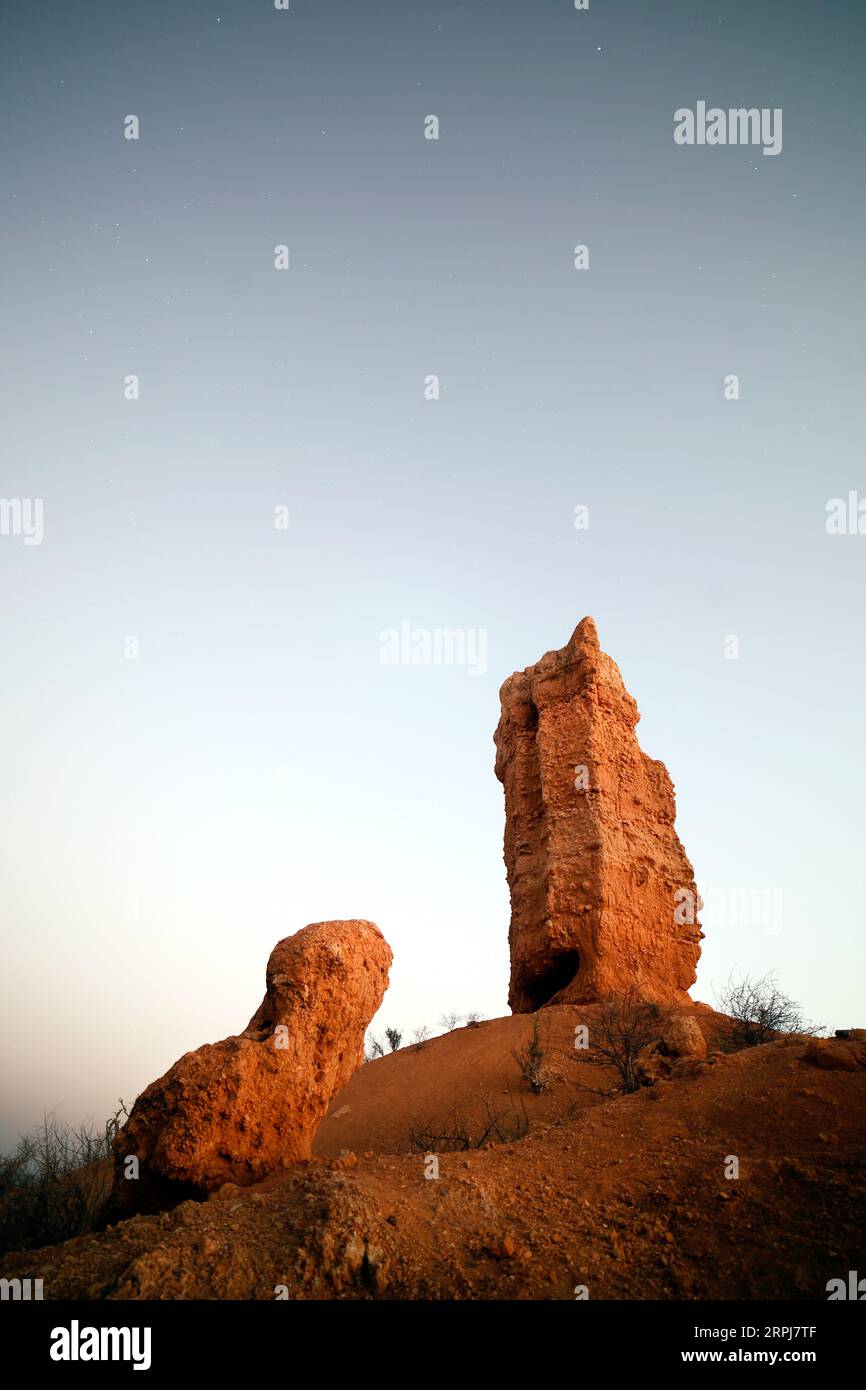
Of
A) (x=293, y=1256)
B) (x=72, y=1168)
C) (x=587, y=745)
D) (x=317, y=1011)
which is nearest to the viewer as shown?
(x=293, y=1256)

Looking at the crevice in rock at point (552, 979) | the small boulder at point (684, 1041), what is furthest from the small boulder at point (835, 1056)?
the crevice in rock at point (552, 979)

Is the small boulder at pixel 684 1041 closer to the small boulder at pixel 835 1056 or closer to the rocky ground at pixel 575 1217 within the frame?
the rocky ground at pixel 575 1217

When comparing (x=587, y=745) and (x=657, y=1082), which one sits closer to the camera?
(x=657, y=1082)

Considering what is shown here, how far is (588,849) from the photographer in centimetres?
1672

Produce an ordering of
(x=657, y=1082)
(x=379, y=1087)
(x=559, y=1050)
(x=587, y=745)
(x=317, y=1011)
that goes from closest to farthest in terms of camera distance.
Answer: (x=317, y=1011) → (x=657, y=1082) → (x=559, y=1050) → (x=379, y=1087) → (x=587, y=745)

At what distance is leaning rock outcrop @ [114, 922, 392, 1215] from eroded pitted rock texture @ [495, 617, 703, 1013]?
8.86 metres

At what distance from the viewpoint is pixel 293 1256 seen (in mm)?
4715

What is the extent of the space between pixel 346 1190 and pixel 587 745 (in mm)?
13226

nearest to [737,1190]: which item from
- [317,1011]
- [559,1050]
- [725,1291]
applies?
[725,1291]

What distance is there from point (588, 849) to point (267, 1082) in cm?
1092

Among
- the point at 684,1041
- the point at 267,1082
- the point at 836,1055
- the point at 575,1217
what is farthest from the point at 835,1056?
the point at 267,1082

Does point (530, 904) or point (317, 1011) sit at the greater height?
point (530, 904)

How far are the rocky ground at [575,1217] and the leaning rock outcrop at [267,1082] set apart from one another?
38 centimetres
